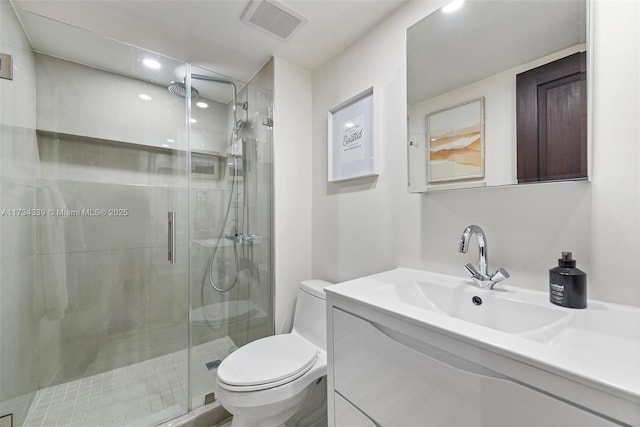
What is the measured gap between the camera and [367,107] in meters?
1.43

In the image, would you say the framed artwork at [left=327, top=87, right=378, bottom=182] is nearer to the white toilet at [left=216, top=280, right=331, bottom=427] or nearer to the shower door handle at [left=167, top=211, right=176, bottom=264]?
the white toilet at [left=216, top=280, right=331, bottom=427]

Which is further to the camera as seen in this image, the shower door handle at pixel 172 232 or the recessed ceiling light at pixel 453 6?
the shower door handle at pixel 172 232

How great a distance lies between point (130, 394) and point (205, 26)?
218 centimetres

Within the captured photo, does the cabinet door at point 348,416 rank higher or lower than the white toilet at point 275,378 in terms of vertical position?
higher

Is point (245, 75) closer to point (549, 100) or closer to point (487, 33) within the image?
point (487, 33)

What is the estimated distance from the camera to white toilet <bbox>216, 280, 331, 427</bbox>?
1056mm

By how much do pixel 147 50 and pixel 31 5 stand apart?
48 centimetres

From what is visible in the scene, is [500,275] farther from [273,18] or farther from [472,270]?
[273,18]

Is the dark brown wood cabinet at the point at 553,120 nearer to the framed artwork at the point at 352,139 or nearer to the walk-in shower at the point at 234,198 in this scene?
the framed artwork at the point at 352,139

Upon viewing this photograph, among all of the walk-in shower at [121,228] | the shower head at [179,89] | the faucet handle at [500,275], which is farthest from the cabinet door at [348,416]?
the shower head at [179,89]

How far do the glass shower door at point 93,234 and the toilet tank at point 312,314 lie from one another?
786 millimetres

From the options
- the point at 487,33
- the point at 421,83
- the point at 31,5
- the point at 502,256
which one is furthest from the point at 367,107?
the point at 31,5

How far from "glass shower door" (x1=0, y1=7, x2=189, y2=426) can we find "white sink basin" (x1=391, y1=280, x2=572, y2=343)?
1.46 meters

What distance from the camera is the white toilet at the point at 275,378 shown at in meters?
1.06
